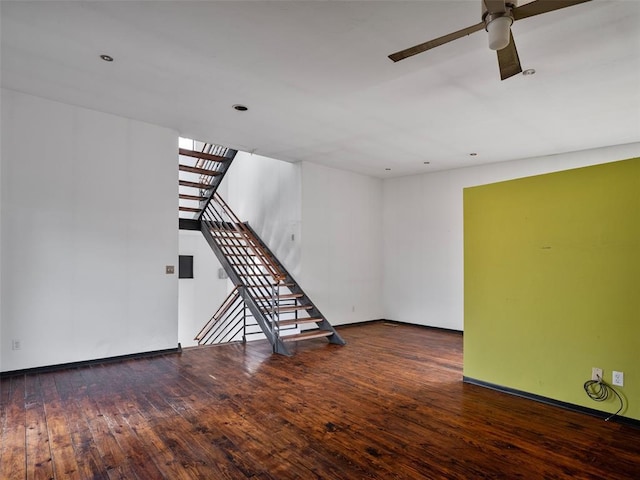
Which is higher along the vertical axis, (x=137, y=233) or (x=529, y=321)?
(x=137, y=233)

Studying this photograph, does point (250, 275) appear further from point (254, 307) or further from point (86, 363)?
point (86, 363)

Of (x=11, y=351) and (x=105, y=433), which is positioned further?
Result: (x=11, y=351)

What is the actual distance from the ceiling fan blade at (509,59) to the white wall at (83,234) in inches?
174

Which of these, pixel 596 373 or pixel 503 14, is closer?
pixel 503 14

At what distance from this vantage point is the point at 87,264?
461cm

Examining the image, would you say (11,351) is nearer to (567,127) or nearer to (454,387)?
(454,387)

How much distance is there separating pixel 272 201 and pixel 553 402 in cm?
591

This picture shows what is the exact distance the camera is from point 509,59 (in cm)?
251

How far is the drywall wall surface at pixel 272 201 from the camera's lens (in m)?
7.20

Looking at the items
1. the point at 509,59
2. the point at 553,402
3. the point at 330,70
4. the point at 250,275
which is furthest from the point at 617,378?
the point at 250,275

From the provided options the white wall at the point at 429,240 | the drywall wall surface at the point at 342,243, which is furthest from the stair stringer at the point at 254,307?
the white wall at the point at 429,240

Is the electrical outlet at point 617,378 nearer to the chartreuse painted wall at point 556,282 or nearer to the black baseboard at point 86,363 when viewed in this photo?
the chartreuse painted wall at point 556,282

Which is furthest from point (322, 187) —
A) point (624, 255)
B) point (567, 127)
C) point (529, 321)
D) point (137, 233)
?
point (624, 255)

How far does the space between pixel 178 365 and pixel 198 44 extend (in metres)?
3.72
